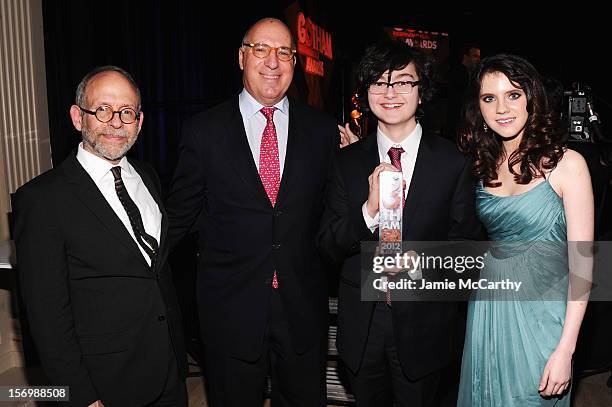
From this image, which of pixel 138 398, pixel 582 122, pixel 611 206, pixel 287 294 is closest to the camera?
pixel 138 398

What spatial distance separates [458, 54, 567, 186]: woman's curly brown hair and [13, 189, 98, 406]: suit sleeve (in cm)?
135

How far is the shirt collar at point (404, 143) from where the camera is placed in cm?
193

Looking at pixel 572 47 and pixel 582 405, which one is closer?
pixel 582 405

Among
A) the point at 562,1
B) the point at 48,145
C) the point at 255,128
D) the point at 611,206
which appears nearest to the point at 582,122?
the point at 611,206

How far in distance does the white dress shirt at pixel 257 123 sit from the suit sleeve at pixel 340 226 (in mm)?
218

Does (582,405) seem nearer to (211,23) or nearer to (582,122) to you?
(582,122)

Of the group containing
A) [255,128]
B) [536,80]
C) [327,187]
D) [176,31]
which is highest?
[176,31]

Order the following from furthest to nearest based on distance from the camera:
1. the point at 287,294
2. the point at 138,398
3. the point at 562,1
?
1. the point at 562,1
2. the point at 287,294
3. the point at 138,398

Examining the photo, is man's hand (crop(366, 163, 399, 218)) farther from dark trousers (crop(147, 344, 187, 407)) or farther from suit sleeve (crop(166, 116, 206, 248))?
dark trousers (crop(147, 344, 187, 407))

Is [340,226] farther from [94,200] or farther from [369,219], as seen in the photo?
[94,200]

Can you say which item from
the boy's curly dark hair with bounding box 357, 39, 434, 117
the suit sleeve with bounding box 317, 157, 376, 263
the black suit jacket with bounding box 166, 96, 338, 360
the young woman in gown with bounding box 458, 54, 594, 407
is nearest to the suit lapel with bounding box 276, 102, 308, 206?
the black suit jacket with bounding box 166, 96, 338, 360

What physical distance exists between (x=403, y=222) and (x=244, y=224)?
0.56 meters

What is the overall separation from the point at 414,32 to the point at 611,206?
7010 millimetres

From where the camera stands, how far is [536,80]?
1807 mm
